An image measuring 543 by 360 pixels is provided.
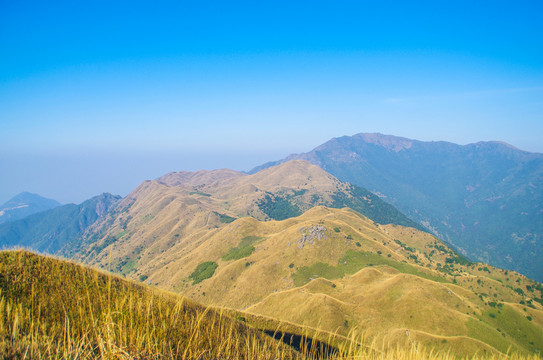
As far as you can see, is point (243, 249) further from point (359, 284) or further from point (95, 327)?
point (95, 327)

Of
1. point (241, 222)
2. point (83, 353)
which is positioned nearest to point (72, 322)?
point (83, 353)

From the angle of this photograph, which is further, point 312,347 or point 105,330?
point 312,347

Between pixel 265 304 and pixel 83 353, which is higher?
pixel 83 353

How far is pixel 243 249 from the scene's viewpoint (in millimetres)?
110375

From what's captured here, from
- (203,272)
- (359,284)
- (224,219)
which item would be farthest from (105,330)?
(224,219)

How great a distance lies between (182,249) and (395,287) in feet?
378

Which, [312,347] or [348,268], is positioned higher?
[312,347]

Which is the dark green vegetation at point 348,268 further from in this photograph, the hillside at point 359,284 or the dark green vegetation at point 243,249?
A: the dark green vegetation at point 243,249

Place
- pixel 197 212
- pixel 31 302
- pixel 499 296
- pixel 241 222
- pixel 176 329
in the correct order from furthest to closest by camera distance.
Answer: pixel 197 212 → pixel 241 222 → pixel 499 296 → pixel 31 302 → pixel 176 329

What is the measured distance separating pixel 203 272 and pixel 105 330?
108 metres

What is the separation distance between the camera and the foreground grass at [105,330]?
3490 mm

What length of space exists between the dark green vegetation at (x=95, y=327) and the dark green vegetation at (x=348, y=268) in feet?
270

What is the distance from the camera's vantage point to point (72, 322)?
487 cm

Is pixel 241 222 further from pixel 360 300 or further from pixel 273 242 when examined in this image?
pixel 360 300
